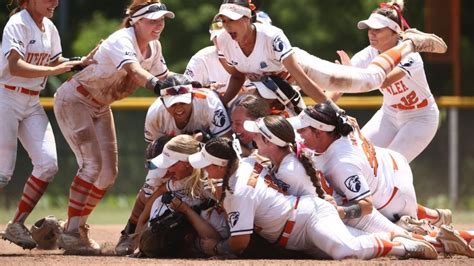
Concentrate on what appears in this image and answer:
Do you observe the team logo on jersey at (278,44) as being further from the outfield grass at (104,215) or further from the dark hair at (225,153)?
the outfield grass at (104,215)

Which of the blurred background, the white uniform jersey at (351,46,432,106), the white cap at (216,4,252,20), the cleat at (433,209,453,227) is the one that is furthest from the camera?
the blurred background

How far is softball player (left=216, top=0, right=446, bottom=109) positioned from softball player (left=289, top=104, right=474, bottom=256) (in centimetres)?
26

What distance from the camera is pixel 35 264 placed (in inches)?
318

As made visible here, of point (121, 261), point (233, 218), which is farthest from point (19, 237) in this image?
point (233, 218)

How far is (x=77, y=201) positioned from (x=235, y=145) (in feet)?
5.66

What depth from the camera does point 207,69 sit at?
10312 millimetres

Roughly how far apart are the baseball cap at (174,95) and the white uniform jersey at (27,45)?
1264mm

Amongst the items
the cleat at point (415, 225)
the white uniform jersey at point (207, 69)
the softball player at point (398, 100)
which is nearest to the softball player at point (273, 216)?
the cleat at point (415, 225)

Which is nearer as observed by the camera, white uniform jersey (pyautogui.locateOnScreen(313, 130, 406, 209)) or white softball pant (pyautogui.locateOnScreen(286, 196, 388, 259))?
white softball pant (pyautogui.locateOnScreen(286, 196, 388, 259))

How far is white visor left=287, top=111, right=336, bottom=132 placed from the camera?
27.9 feet

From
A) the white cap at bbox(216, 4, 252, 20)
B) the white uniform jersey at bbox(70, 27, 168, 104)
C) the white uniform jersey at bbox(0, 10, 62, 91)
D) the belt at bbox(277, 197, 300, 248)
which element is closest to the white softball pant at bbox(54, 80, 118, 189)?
the white uniform jersey at bbox(70, 27, 168, 104)

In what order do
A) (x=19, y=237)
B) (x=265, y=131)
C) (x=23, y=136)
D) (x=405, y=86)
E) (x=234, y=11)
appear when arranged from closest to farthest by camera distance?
(x=265, y=131) < (x=234, y=11) < (x=19, y=237) < (x=23, y=136) < (x=405, y=86)

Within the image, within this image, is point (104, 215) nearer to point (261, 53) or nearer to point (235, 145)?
point (261, 53)

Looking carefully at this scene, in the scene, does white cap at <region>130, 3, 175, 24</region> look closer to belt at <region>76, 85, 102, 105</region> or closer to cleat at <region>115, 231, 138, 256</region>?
Answer: belt at <region>76, 85, 102, 105</region>
